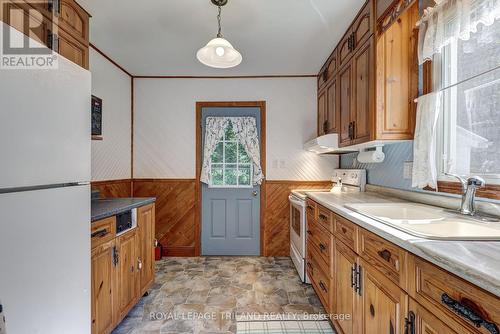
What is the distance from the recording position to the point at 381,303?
3.81 ft

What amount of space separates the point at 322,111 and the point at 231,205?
1.69 meters

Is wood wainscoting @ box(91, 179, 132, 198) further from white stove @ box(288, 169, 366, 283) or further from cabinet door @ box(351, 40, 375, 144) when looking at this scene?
cabinet door @ box(351, 40, 375, 144)

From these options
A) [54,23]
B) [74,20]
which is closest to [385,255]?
[54,23]

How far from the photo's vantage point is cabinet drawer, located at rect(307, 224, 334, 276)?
186cm

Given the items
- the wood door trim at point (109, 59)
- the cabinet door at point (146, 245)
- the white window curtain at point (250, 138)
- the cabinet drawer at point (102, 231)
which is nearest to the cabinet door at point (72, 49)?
the wood door trim at point (109, 59)

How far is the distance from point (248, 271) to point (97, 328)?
5.46 feet

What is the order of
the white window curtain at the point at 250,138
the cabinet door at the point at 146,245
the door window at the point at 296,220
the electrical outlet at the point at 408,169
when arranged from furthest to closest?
the white window curtain at the point at 250,138
the door window at the point at 296,220
the cabinet door at the point at 146,245
the electrical outlet at the point at 408,169

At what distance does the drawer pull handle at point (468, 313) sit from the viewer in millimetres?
632

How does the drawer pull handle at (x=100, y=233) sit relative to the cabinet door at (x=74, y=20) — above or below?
below

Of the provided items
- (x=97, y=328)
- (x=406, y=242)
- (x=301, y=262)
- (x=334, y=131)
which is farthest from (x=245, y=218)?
(x=406, y=242)

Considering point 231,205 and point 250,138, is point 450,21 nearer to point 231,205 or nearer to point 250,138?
point 250,138

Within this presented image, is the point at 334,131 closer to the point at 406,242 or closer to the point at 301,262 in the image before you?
the point at 301,262

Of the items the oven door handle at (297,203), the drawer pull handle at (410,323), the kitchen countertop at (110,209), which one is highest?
the kitchen countertop at (110,209)

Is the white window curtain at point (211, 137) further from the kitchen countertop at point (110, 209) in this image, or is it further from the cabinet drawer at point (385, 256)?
the cabinet drawer at point (385, 256)
